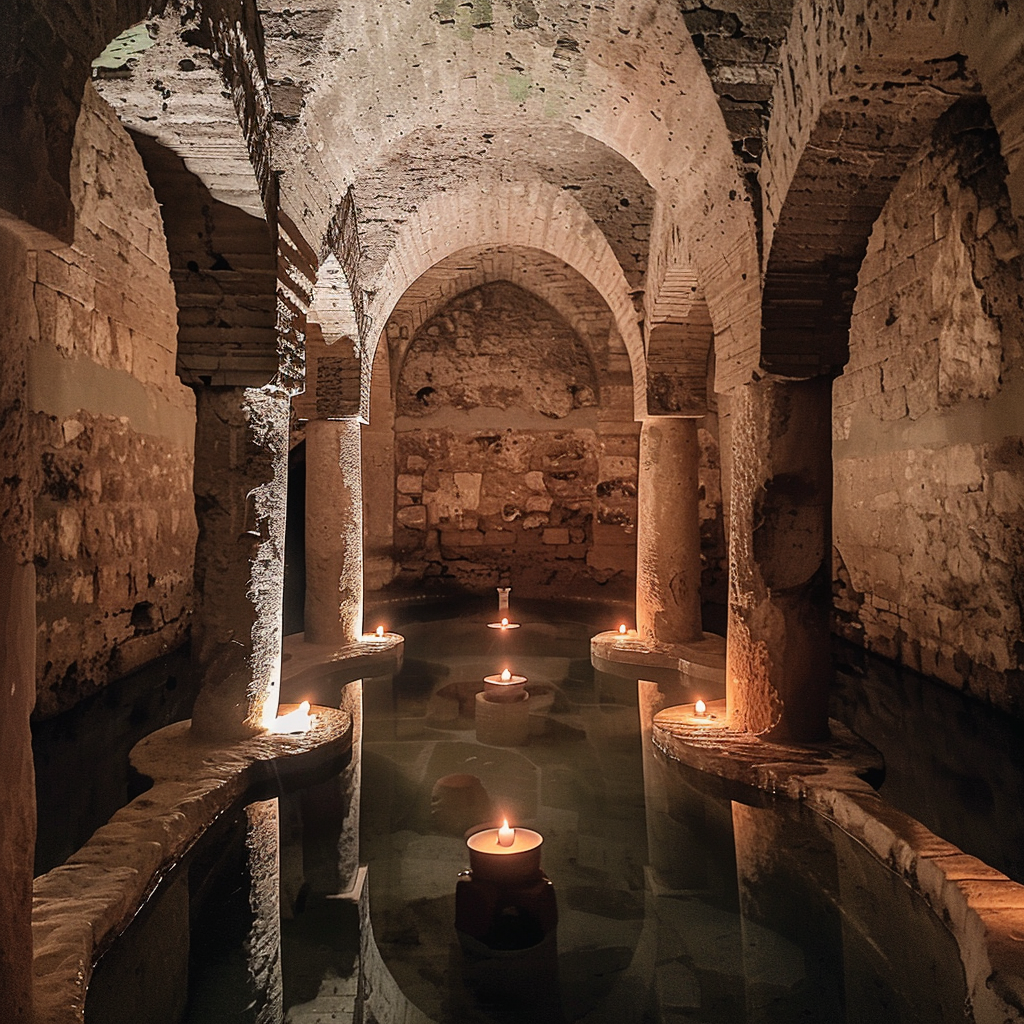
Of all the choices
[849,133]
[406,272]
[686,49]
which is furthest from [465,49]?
[406,272]

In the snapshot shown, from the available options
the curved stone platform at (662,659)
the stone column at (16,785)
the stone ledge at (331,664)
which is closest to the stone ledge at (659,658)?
the curved stone platform at (662,659)

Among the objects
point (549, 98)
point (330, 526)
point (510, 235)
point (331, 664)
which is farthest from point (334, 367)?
point (549, 98)

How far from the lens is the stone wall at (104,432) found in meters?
4.69

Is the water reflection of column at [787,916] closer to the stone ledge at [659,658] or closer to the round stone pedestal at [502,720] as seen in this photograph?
the round stone pedestal at [502,720]

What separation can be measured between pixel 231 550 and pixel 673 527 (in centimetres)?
375

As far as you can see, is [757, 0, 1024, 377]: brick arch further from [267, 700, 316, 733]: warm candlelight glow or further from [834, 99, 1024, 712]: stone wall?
[267, 700, 316, 733]: warm candlelight glow

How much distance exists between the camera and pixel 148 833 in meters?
2.89

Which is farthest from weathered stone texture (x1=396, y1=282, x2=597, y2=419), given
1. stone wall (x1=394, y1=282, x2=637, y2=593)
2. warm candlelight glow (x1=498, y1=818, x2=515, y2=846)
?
warm candlelight glow (x1=498, y1=818, x2=515, y2=846)

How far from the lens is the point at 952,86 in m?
2.93

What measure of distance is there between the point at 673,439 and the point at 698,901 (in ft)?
14.4

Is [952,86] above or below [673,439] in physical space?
above

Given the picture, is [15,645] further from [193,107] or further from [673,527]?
[673,527]

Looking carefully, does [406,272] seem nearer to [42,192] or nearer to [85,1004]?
[42,192]

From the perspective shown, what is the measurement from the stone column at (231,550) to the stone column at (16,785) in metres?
2.15
